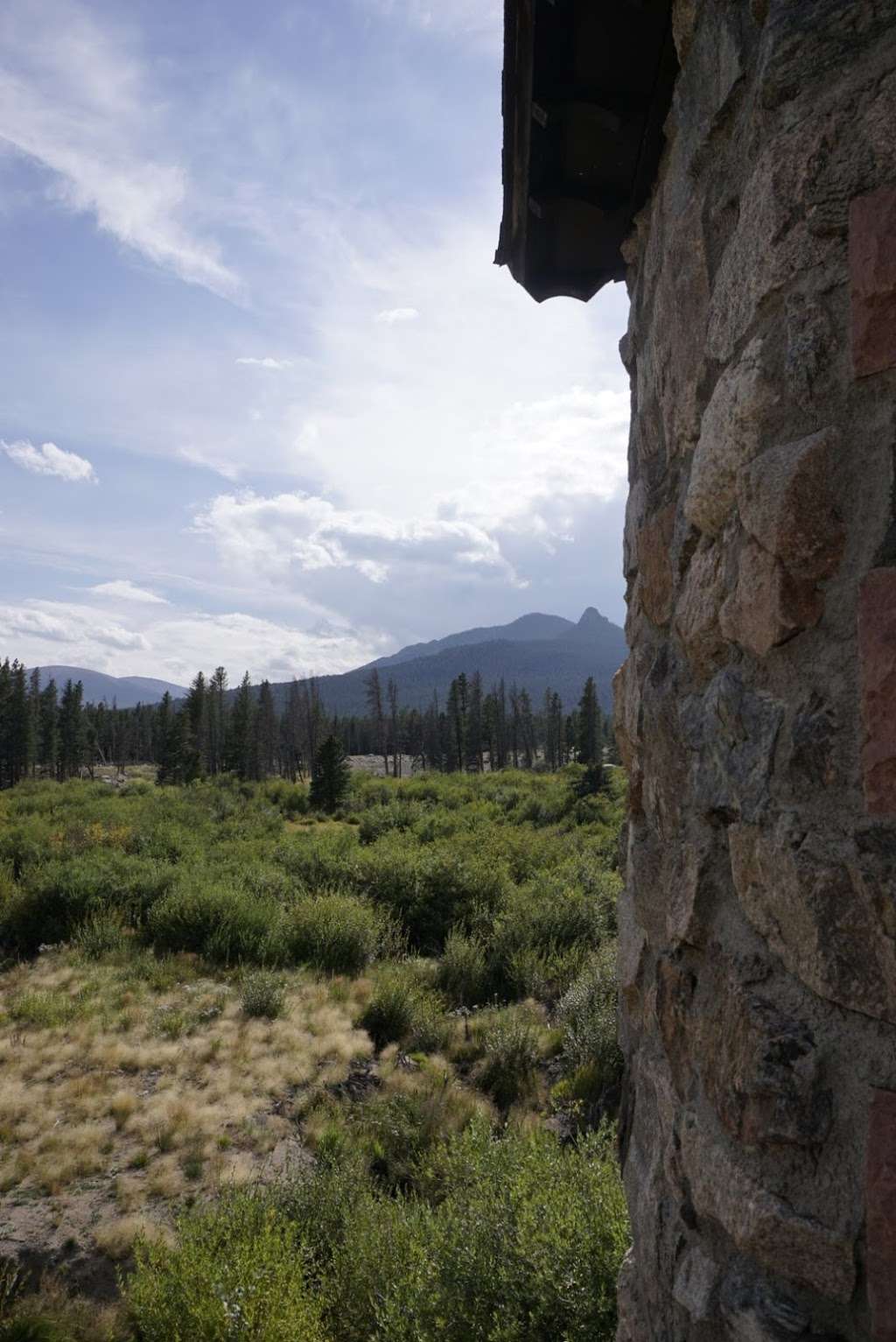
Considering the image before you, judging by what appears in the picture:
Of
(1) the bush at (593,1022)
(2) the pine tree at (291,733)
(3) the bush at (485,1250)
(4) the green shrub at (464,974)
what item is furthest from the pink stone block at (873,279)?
(2) the pine tree at (291,733)

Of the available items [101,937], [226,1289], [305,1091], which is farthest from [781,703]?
[101,937]

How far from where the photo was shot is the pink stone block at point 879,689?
0.90 m

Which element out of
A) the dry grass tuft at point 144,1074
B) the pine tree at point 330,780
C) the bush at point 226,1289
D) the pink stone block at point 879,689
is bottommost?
the dry grass tuft at point 144,1074

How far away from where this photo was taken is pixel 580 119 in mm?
1868

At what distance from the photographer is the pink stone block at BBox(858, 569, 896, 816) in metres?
0.90

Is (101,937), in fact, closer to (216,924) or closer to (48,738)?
(216,924)

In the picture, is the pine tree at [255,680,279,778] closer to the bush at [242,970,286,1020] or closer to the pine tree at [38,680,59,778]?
the pine tree at [38,680,59,778]

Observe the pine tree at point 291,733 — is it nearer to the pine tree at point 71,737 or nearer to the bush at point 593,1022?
the pine tree at point 71,737

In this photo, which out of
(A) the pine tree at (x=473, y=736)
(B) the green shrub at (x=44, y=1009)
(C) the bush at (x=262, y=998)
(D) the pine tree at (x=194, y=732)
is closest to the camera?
(B) the green shrub at (x=44, y=1009)

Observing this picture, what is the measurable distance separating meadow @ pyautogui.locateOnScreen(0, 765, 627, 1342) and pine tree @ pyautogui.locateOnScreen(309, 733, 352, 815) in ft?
44.9

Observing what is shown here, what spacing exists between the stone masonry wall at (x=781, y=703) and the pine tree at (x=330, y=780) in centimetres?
2840

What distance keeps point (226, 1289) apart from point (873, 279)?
465cm

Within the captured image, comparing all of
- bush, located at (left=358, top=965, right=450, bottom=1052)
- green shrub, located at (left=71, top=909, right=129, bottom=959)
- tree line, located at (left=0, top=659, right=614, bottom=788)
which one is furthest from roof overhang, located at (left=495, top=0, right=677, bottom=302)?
tree line, located at (left=0, top=659, right=614, bottom=788)

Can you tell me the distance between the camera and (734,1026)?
3.94 feet
